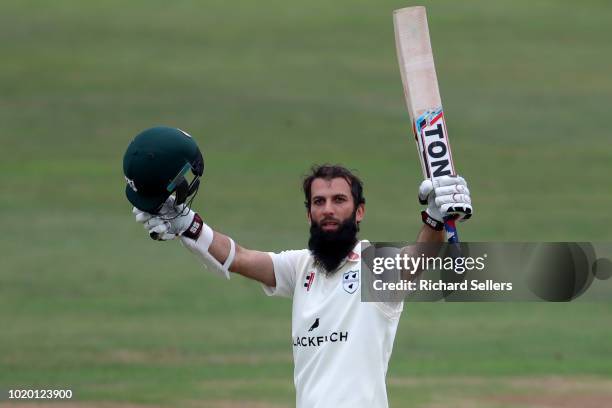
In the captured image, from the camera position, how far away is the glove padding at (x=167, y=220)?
261 inches

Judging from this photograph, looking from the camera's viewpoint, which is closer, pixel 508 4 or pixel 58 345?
pixel 58 345

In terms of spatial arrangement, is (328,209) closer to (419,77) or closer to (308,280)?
(308,280)

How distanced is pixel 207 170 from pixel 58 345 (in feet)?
33.5

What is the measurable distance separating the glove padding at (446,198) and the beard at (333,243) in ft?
1.19

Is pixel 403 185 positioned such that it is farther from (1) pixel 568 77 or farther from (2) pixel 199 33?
(2) pixel 199 33

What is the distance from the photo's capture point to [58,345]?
50.6 ft

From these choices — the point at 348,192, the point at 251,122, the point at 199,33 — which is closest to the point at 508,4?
the point at 199,33

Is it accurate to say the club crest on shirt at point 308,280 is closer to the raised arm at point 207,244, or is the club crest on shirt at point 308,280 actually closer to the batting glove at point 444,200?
the raised arm at point 207,244

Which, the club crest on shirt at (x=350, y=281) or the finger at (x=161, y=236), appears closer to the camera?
the club crest on shirt at (x=350, y=281)

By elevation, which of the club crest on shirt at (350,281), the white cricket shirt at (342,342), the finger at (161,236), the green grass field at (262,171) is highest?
the green grass field at (262,171)

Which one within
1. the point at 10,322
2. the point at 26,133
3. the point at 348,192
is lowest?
the point at 348,192

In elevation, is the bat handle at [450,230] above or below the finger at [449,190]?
below

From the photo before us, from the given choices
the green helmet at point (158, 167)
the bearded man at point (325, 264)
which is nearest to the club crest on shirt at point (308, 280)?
the bearded man at point (325, 264)

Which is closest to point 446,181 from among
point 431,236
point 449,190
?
point 449,190
